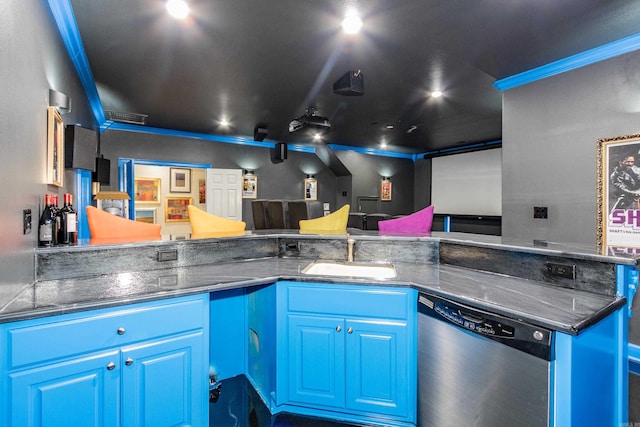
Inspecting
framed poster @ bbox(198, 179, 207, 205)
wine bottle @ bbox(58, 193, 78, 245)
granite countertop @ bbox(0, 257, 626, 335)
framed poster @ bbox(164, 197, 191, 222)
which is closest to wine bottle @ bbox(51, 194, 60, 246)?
wine bottle @ bbox(58, 193, 78, 245)

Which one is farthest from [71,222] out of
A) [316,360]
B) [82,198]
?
[82,198]

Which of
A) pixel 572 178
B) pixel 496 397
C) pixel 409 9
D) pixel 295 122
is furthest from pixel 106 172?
pixel 572 178

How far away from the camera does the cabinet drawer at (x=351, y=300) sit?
5.69 feet

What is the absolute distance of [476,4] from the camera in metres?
2.14

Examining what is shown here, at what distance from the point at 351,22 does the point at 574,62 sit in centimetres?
215

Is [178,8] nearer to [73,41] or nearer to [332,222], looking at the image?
[73,41]

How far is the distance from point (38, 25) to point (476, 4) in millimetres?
2707

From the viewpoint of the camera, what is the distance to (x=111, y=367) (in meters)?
1.37

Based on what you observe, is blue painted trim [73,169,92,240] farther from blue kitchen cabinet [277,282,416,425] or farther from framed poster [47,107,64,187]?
blue kitchen cabinet [277,282,416,425]

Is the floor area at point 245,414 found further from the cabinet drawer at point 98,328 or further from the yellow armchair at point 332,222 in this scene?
the yellow armchair at point 332,222

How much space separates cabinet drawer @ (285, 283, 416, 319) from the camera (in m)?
1.73

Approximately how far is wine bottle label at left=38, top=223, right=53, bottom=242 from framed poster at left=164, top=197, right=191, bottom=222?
5988 millimetres

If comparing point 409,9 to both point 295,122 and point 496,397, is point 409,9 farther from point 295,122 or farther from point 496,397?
point 295,122

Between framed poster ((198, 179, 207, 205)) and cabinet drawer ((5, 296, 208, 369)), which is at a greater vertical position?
framed poster ((198, 179, 207, 205))
